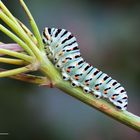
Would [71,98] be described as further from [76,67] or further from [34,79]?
[34,79]

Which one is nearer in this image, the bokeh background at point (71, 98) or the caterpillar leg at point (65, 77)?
the caterpillar leg at point (65, 77)

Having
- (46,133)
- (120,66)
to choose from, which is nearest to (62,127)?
(46,133)

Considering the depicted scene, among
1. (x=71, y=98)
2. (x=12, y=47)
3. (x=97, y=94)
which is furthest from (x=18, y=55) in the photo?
(x=71, y=98)

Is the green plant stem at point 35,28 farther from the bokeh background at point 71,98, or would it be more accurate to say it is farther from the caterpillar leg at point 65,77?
the bokeh background at point 71,98

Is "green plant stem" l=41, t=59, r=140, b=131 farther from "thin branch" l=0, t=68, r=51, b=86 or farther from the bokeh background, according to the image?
the bokeh background

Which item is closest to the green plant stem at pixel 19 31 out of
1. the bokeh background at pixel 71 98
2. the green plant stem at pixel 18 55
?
the green plant stem at pixel 18 55

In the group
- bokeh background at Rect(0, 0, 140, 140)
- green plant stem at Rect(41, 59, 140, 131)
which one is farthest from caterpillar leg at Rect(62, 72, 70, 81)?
bokeh background at Rect(0, 0, 140, 140)

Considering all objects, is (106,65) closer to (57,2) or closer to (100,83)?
(57,2)
